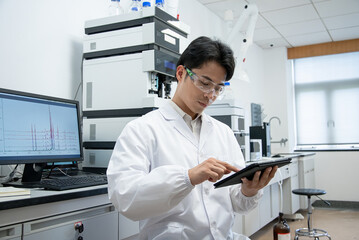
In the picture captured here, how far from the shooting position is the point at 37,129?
1489 millimetres

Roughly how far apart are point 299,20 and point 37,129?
367cm

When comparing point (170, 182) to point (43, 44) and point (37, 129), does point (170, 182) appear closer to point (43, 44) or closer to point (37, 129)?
point (37, 129)

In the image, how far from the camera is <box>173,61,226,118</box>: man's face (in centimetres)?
122

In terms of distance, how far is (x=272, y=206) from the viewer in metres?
3.70

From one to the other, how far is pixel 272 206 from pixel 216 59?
2.88m

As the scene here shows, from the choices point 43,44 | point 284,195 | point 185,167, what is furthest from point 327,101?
point 185,167

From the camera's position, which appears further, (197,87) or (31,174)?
(31,174)

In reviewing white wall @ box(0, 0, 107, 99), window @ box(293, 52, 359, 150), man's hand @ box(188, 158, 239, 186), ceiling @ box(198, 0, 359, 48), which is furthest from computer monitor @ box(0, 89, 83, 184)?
window @ box(293, 52, 359, 150)

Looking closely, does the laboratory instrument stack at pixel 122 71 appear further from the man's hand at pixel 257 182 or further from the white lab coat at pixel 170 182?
the man's hand at pixel 257 182

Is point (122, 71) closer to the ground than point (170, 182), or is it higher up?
higher up

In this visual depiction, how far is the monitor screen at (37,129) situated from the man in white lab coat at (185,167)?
0.51 metres

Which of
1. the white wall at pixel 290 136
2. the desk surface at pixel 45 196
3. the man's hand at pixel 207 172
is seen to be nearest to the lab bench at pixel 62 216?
the desk surface at pixel 45 196

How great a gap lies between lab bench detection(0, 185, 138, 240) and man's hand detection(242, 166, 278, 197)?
59 centimetres

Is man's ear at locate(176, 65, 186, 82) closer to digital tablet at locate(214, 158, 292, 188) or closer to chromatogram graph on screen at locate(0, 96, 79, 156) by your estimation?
digital tablet at locate(214, 158, 292, 188)
